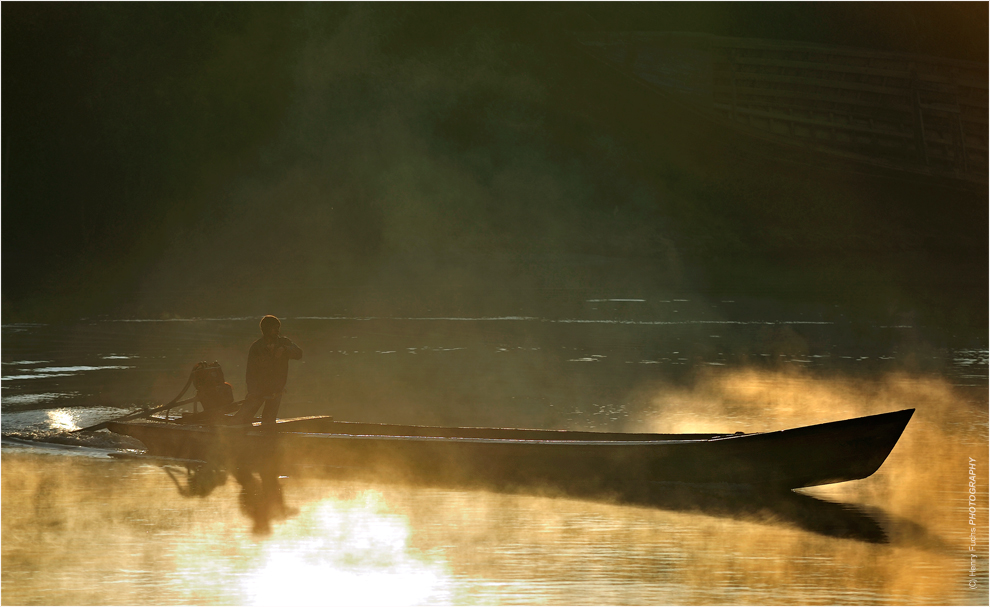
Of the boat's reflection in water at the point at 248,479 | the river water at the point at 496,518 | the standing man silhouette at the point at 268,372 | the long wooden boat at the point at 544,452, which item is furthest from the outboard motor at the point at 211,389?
the river water at the point at 496,518

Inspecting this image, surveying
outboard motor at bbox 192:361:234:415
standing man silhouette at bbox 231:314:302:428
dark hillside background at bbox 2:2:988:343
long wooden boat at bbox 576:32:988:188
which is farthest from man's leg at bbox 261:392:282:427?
long wooden boat at bbox 576:32:988:188

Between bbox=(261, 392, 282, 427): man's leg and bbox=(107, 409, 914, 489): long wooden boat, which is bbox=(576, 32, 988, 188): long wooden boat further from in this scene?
bbox=(261, 392, 282, 427): man's leg

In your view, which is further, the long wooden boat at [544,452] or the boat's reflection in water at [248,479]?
the boat's reflection in water at [248,479]

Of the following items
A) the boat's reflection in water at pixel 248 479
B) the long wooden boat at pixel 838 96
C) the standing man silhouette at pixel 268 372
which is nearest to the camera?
the boat's reflection in water at pixel 248 479

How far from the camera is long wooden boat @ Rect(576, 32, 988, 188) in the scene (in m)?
37.5

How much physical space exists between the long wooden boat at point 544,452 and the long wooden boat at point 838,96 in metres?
32.8

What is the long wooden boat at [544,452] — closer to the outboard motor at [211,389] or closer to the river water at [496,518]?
the river water at [496,518]

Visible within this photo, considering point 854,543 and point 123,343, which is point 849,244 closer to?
point 123,343

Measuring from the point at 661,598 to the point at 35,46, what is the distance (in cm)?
4980

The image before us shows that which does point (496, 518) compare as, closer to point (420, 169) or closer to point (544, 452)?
point (544, 452)

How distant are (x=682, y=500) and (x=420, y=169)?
45.4 m

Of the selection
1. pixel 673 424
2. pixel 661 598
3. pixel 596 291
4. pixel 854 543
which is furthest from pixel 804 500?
pixel 596 291

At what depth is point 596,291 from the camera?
36.1m

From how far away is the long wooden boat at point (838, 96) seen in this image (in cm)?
3747
